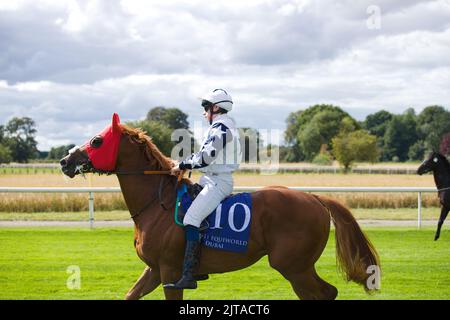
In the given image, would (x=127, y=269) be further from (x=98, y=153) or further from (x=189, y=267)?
(x=189, y=267)

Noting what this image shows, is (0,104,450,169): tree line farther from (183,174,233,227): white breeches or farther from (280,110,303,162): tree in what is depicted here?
(183,174,233,227): white breeches

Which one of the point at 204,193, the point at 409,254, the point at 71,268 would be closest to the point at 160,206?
the point at 204,193

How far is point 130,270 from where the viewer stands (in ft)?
29.8

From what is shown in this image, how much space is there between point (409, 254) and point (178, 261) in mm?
6339

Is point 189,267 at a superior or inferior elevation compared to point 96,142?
inferior

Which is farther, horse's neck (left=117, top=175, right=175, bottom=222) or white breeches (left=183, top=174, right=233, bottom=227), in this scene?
horse's neck (left=117, top=175, right=175, bottom=222)

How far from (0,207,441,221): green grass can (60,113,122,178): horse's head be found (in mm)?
11206

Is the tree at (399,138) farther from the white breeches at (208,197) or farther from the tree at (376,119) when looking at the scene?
the white breeches at (208,197)

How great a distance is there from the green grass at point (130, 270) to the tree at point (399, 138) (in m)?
66.9

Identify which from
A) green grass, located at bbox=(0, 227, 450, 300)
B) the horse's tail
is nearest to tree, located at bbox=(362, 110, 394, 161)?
green grass, located at bbox=(0, 227, 450, 300)

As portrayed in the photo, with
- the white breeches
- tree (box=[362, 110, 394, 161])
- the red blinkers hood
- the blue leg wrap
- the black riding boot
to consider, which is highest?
tree (box=[362, 110, 394, 161])

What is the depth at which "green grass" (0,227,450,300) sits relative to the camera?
7.50 m

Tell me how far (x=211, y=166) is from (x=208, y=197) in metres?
0.27
